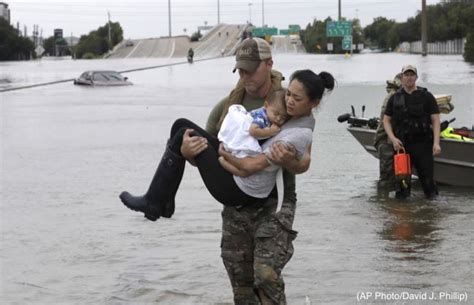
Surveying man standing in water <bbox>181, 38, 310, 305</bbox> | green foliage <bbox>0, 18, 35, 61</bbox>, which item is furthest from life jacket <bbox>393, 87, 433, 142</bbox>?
green foliage <bbox>0, 18, 35, 61</bbox>

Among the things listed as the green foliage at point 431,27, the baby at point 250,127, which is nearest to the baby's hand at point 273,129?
the baby at point 250,127

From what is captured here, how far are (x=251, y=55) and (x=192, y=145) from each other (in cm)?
60

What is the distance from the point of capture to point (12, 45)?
464 ft

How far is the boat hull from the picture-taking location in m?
11.4

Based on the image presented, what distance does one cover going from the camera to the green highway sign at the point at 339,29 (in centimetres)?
12650

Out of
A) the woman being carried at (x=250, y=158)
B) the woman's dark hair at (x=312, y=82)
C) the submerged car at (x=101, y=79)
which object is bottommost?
the submerged car at (x=101, y=79)

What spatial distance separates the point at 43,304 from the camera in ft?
22.9

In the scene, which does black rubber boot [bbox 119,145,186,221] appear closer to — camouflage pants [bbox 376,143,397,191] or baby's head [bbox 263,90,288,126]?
baby's head [bbox 263,90,288,126]

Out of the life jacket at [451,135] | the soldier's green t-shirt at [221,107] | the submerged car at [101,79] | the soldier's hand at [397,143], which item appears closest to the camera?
the soldier's green t-shirt at [221,107]

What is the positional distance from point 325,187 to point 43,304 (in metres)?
6.17

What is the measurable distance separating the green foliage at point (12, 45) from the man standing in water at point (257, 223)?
134706mm

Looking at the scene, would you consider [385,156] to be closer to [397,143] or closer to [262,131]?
[397,143]

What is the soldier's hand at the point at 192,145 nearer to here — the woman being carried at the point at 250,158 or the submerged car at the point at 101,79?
the woman being carried at the point at 250,158

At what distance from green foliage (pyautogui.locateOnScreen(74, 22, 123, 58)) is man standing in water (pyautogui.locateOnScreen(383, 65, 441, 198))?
13979cm
